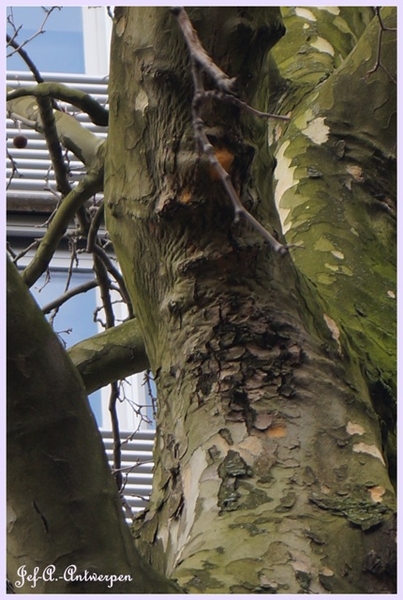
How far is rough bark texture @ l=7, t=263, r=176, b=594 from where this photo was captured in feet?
4.01

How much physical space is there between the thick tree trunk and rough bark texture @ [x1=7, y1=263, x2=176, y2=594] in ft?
1.17

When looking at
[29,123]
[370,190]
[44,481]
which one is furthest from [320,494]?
[29,123]

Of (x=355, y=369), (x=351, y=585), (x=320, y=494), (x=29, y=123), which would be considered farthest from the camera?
(x=29, y=123)

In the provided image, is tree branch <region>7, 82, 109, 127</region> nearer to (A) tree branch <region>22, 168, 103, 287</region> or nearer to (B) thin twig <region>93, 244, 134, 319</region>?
(A) tree branch <region>22, 168, 103, 287</region>

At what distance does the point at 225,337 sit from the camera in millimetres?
1798

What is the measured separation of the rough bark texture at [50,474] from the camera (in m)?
1.22

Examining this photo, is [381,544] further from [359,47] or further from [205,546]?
[359,47]

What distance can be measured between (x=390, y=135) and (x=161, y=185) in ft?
2.97

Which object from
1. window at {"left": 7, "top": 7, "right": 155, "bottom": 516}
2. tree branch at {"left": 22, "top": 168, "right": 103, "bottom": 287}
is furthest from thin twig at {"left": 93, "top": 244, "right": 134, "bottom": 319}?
window at {"left": 7, "top": 7, "right": 155, "bottom": 516}

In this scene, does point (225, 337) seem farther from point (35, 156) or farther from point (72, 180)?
point (35, 156)

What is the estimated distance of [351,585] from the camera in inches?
59.8

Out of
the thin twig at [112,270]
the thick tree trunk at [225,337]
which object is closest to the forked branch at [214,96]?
the thick tree trunk at [225,337]

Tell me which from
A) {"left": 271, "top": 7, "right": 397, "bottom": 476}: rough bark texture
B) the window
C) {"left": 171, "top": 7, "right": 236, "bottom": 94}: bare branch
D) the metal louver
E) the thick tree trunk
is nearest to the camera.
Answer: {"left": 171, "top": 7, "right": 236, "bottom": 94}: bare branch

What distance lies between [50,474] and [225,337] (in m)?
0.63
